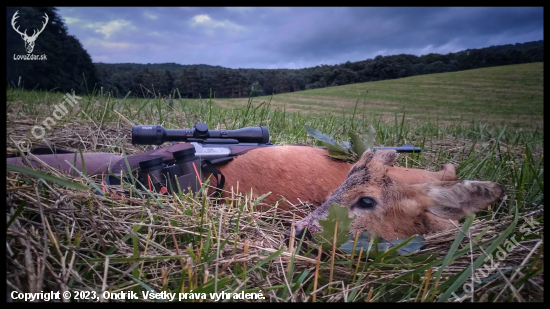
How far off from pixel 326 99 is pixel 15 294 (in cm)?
794

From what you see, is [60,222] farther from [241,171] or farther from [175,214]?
[241,171]

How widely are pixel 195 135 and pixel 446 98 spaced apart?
11498mm

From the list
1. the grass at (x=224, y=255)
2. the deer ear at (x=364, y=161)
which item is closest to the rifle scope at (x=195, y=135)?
the grass at (x=224, y=255)

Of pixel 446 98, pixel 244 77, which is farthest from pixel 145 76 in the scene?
pixel 446 98

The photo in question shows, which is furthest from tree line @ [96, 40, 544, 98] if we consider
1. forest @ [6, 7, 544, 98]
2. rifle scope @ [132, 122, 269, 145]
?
rifle scope @ [132, 122, 269, 145]

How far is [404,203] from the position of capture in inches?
63.2

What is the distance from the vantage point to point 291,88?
19.6 feet

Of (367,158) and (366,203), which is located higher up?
(367,158)

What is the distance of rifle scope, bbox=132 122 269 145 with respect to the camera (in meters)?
2.23

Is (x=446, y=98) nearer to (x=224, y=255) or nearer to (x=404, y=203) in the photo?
(x=404, y=203)

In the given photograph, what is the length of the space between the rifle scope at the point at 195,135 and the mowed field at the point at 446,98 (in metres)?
2.33

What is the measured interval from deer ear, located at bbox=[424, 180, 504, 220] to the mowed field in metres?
3.48

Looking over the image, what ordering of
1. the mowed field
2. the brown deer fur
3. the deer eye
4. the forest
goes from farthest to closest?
the mowed field
the forest
the brown deer fur
the deer eye

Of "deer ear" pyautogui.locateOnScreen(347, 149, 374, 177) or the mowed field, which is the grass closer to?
"deer ear" pyautogui.locateOnScreen(347, 149, 374, 177)
